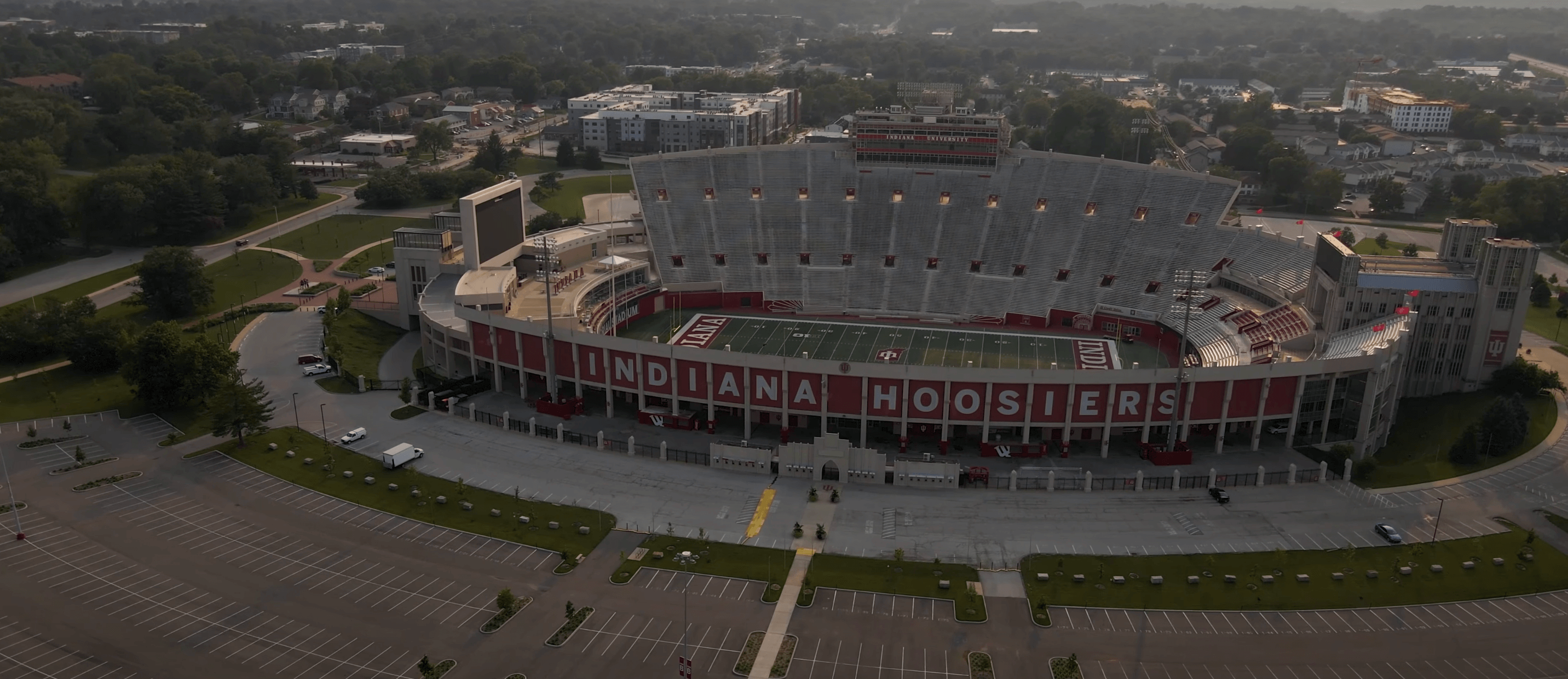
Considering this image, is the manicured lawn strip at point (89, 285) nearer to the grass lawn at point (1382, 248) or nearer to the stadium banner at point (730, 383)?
the stadium banner at point (730, 383)

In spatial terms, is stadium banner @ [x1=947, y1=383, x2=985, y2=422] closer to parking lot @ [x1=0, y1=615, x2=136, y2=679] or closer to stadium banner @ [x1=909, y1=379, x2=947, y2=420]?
stadium banner @ [x1=909, y1=379, x2=947, y2=420]

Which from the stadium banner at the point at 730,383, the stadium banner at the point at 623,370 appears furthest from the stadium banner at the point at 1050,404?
the stadium banner at the point at 623,370

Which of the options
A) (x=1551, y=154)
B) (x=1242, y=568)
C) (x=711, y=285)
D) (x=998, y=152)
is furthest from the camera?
(x=1551, y=154)

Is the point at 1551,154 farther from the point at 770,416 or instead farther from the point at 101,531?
the point at 101,531

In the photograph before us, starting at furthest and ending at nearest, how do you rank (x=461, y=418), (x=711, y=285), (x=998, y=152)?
1. (x=998, y=152)
2. (x=711, y=285)
3. (x=461, y=418)

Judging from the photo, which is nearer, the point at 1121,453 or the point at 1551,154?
the point at 1121,453

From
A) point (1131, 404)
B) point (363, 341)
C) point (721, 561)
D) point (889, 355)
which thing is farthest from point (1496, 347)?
point (363, 341)

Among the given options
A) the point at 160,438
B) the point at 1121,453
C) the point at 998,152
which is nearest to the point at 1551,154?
the point at 998,152

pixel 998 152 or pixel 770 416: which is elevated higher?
pixel 998 152
